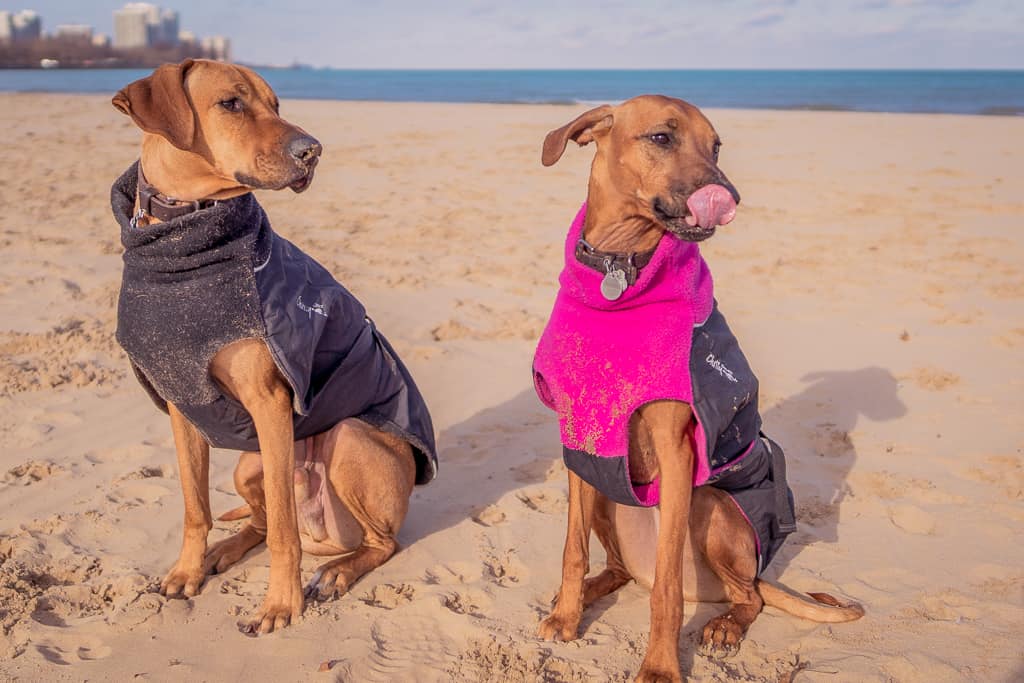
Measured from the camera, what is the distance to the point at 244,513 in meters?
3.82

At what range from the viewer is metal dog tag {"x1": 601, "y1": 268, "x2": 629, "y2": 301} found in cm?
278

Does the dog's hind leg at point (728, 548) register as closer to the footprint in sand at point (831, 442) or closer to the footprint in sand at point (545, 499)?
the footprint in sand at point (545, 499)

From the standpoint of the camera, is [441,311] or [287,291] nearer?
[287,291]

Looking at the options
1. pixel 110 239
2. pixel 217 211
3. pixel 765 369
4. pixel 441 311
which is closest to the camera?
pixel 217 211

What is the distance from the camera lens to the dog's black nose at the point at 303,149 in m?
2.90

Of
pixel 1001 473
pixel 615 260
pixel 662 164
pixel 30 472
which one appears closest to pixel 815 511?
pixel 1001 473

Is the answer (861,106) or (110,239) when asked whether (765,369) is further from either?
(861,106)

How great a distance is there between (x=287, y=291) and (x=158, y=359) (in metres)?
0.46

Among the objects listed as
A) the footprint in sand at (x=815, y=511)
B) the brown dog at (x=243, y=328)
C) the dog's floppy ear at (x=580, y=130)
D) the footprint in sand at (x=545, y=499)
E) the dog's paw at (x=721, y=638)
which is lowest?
the footprint in sand at (x=545, y=499)

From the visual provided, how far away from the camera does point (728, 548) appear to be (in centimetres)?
311

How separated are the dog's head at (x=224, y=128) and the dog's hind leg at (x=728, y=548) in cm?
175

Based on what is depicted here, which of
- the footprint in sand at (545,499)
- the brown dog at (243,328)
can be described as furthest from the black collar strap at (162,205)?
the footprint in sand at (545,499)

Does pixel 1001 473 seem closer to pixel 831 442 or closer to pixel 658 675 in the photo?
pixel 831 442

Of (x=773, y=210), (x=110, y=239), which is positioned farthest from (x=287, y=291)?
(x=773, y=210)
